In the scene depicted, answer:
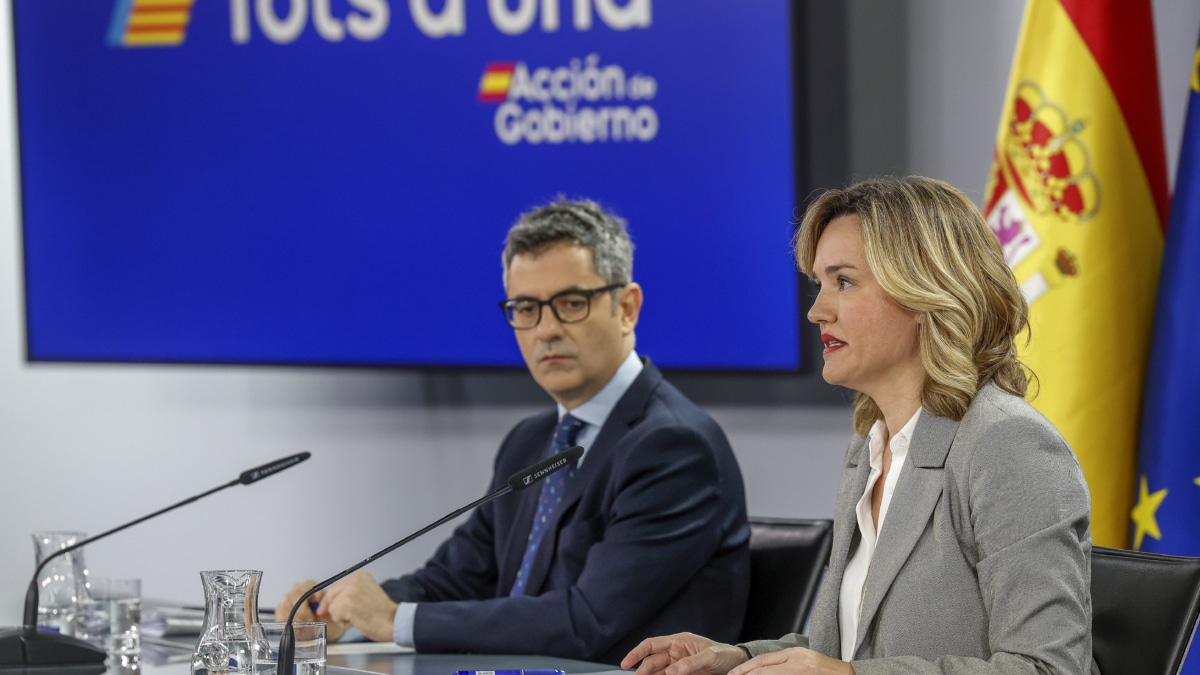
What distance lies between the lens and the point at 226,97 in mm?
4012

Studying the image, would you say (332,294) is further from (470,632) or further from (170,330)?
(470,632)

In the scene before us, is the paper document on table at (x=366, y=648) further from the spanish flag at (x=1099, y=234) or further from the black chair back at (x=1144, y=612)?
the spanish flag at (x=1099, y=234)

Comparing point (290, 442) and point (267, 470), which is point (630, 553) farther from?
point (290, 442)

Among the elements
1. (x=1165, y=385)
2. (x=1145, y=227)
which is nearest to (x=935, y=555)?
(x=1165, y=385)

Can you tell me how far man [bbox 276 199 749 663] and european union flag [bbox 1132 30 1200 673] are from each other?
31.2 inches

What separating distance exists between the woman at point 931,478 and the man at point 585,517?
1.48ft

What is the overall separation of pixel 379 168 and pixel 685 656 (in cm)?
214

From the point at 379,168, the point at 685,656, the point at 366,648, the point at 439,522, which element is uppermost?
the point at 379,168

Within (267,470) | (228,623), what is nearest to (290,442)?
(267,470)

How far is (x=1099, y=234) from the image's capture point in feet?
9.23

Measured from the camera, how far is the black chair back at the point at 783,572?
8.52ft

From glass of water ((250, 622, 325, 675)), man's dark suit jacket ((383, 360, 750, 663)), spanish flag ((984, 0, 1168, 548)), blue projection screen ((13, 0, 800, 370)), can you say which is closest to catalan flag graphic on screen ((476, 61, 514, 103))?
blue projection screen ((13, 0, 800, 370))

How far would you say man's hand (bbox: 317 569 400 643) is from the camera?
249 centimetres

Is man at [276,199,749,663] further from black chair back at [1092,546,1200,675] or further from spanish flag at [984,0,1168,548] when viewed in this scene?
black chair back at [1092,546,1200,675]
